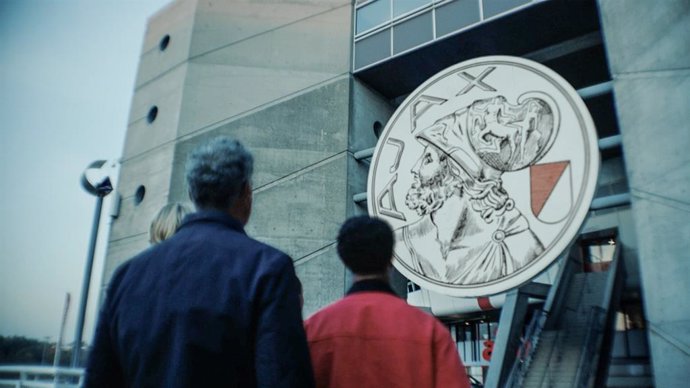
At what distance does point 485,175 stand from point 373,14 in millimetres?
8352

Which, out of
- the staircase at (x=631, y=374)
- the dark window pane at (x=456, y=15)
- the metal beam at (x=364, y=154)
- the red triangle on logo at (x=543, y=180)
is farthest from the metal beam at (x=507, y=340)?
the dark window pane at (x=456, y=15)

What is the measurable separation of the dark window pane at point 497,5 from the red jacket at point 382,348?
12.3 meters

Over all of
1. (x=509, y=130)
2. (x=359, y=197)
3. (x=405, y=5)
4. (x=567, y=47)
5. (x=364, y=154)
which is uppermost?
(x=405, y=5)

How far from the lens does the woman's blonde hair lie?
2615 mm

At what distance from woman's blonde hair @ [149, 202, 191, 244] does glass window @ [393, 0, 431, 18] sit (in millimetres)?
13370

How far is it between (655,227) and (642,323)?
33.5 feet

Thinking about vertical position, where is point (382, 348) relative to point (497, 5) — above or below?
below

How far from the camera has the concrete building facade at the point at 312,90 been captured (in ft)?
43.7

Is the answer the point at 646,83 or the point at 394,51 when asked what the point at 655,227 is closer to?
the point at 646,83

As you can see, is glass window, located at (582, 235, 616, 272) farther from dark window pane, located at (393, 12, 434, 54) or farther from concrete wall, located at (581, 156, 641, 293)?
dark window pane, located at (393, 12, 434, 54)

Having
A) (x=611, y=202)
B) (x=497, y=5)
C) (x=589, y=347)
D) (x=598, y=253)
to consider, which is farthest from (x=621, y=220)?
(x=497, y=5)

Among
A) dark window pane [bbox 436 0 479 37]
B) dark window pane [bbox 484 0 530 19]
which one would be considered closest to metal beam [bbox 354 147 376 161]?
dark window pane [bbox 436 0 479 37]

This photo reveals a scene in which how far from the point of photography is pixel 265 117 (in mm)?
14906

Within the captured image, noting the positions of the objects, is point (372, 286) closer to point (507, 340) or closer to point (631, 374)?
point (507, 340)
